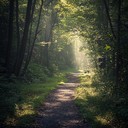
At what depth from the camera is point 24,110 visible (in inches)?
547

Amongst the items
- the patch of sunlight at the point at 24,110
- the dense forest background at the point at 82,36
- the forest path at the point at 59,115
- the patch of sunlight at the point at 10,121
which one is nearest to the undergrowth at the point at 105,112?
the dense forest background at the point at 82,36

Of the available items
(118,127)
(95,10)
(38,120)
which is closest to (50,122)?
(38,120)

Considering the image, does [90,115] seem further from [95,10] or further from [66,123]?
[95,10]

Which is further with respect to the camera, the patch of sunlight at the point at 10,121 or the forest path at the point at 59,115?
the forest path at the point at 59,115

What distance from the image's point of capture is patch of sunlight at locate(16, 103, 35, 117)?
13.1 meters

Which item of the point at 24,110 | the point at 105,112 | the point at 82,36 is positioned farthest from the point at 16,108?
the point at 82,36

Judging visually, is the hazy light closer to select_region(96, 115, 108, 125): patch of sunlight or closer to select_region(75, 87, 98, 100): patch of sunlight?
select_region(75, 87, 98, 100): patch of sunlight

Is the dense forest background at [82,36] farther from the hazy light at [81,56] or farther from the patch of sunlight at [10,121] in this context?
the hazy light at [81,56]

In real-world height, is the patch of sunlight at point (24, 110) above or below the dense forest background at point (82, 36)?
below

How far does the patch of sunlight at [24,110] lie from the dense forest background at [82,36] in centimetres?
33

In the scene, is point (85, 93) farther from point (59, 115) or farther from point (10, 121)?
point (10, 121)

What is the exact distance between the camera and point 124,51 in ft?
51.3

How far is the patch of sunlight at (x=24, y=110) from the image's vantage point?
13.1m

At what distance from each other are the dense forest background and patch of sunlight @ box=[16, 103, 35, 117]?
1.08 feet
